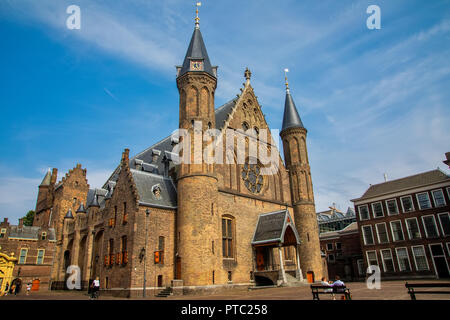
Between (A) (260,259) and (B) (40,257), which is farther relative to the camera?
(B) (40,257)

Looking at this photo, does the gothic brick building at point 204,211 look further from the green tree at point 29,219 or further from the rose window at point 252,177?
the green tree at point 29,219

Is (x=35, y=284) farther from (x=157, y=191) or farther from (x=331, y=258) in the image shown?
(x=331, y=258)

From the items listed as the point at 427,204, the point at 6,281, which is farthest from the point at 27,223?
the point at 427,204

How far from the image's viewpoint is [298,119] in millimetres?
41000

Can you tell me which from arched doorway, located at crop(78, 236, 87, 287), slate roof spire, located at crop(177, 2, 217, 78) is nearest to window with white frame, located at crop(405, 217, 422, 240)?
slate roof spire, located at crop(177, 2, 217, 78)

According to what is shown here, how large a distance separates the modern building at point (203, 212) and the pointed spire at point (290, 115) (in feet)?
0.57

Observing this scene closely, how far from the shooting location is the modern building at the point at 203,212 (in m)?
25.1

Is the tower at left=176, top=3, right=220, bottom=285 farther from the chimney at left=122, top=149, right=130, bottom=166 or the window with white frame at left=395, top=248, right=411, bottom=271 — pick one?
the window with white frame at left=395, top=248, right=411, bottom=271

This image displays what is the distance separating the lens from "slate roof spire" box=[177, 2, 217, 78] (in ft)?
103

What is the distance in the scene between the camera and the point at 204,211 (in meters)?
26.1

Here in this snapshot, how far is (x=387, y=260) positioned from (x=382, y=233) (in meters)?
3.70

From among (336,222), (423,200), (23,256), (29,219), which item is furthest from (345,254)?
(29,219)

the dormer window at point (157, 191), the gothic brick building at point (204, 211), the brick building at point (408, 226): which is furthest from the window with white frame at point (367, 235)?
the dormer window at point (157, 191)
